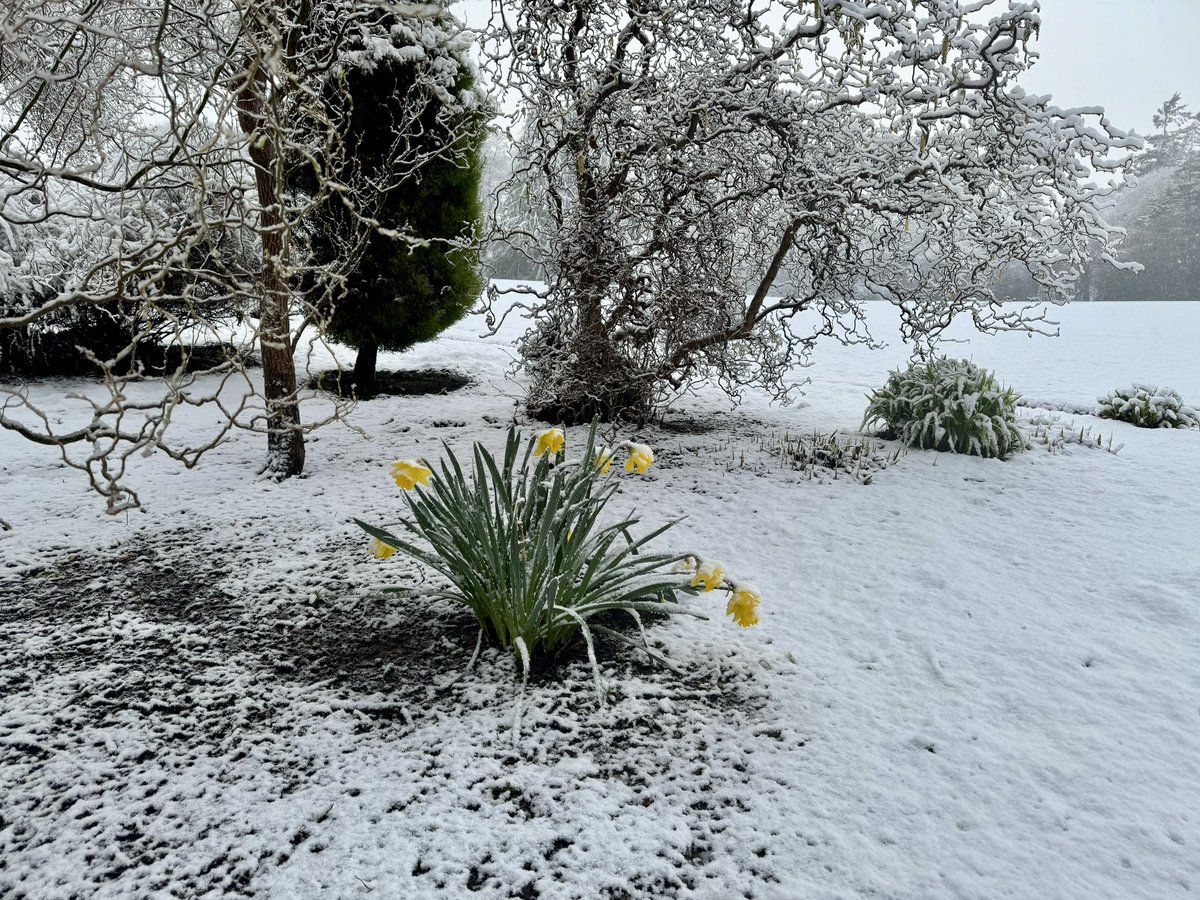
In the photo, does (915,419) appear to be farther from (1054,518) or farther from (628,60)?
(628,60)

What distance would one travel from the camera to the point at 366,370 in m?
6.55

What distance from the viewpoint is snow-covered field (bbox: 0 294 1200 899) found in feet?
4.83

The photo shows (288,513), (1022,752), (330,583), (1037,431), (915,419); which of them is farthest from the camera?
(1037,431)

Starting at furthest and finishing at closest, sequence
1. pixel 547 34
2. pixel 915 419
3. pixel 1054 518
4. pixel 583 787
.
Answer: pixel 915 419 < pixel 547 34 < pixel 1054 518 < pixel 583 787

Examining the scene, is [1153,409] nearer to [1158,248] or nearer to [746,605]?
[746,605]

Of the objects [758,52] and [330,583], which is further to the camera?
[758,52]

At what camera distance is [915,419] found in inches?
191

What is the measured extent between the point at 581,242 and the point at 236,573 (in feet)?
8.50

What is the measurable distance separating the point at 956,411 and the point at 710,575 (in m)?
3.48

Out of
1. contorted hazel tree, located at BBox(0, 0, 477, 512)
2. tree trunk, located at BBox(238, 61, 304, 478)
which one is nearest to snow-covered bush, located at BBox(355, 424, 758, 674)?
contorted hazel tree, located at BBox(0, 0, 477, 512)

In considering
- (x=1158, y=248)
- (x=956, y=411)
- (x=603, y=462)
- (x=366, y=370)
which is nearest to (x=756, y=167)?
(x=956, y=411)

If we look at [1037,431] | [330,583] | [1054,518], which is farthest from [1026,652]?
[1037,431]

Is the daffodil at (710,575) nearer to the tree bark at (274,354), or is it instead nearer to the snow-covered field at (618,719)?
the snow-covered field at (618,719)

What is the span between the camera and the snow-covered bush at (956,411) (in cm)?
468
